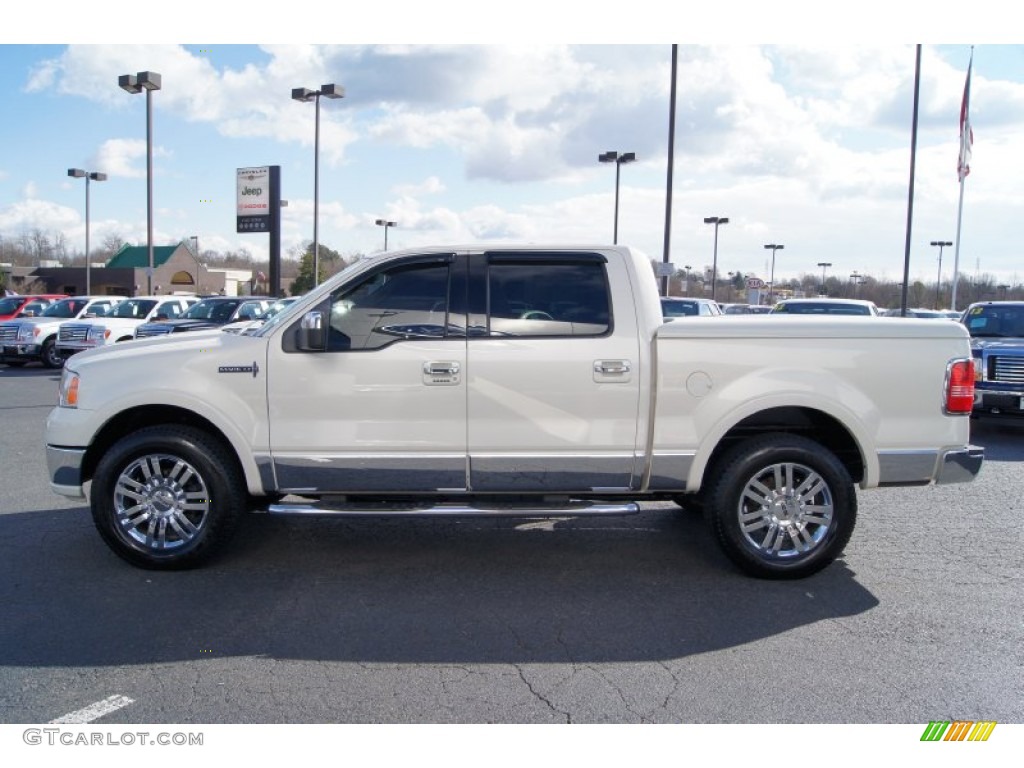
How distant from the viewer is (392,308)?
5523 millimetres

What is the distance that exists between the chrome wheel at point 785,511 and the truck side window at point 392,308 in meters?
2.25

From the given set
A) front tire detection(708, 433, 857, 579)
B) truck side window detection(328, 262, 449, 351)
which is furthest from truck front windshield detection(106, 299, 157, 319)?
front tire detection(708, 433, 857, 579)

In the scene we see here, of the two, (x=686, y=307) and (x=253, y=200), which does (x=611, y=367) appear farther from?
(x=253, y=200)

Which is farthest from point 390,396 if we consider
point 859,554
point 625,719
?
point 859,554

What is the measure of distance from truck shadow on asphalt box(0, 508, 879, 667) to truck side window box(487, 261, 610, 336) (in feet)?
5.30

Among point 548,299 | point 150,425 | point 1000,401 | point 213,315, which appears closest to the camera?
point 548,299

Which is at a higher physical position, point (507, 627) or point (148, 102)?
point (148, 102)

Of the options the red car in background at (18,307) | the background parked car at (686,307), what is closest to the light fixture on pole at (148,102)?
the red car in background at (18,307)

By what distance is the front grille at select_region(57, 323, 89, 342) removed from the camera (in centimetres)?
2030

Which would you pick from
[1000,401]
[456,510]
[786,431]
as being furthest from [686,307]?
[456,510]

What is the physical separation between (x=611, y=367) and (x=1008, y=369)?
27.0ft

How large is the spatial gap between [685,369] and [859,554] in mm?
2092

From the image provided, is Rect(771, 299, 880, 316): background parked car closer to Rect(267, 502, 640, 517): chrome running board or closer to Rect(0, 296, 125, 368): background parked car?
Rect(267, 502, 640, 517): chrome running board

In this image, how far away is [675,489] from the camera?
5.51 metres
